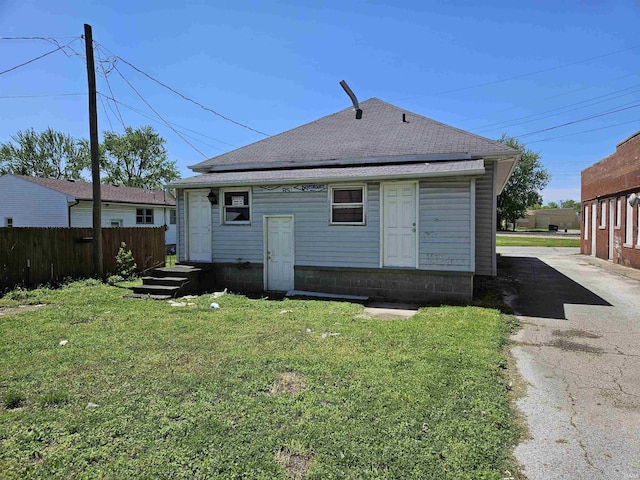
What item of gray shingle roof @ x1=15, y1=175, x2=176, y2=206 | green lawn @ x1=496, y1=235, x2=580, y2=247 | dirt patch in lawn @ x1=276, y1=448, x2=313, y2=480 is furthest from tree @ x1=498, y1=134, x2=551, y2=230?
dirt patch in lawn @ x1=276, y1=448, x2=313, y2=480

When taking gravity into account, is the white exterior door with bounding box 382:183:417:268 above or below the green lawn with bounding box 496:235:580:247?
above

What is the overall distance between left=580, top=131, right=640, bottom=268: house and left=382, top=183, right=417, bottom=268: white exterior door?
34.7 ft

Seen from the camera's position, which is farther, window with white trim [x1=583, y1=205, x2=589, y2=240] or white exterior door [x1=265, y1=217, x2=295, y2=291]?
window with white trim [x1=583, y1=205, x2=589, y2=240]

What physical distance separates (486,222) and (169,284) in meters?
8.27

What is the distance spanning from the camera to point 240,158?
12.2 meters

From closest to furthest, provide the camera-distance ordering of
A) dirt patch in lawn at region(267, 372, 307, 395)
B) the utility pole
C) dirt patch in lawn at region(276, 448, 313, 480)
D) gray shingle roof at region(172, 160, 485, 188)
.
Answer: dirt patch in lawn at region(276, 448, 313, 480) → dirt patch in lawn at region(267, 372, 307, 395) → gray shingle roof at region(172, 160, 485, 188) → the utility pole

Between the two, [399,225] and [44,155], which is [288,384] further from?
[44,155]

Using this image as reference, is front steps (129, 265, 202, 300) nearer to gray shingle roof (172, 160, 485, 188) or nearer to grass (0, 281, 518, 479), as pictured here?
gray shingle roof (172, 160, 485, 188)

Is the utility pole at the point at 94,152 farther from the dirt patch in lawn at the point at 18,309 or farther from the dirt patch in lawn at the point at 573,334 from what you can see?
the dirt patch in lawn at the point at 573,334

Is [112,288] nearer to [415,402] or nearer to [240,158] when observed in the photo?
[240,158]

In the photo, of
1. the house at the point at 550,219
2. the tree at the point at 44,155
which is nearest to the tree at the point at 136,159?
the tree at the point at 44,155

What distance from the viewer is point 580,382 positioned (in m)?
4.27

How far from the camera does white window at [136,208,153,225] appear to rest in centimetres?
2415

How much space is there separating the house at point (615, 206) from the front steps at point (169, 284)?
1544 cm
